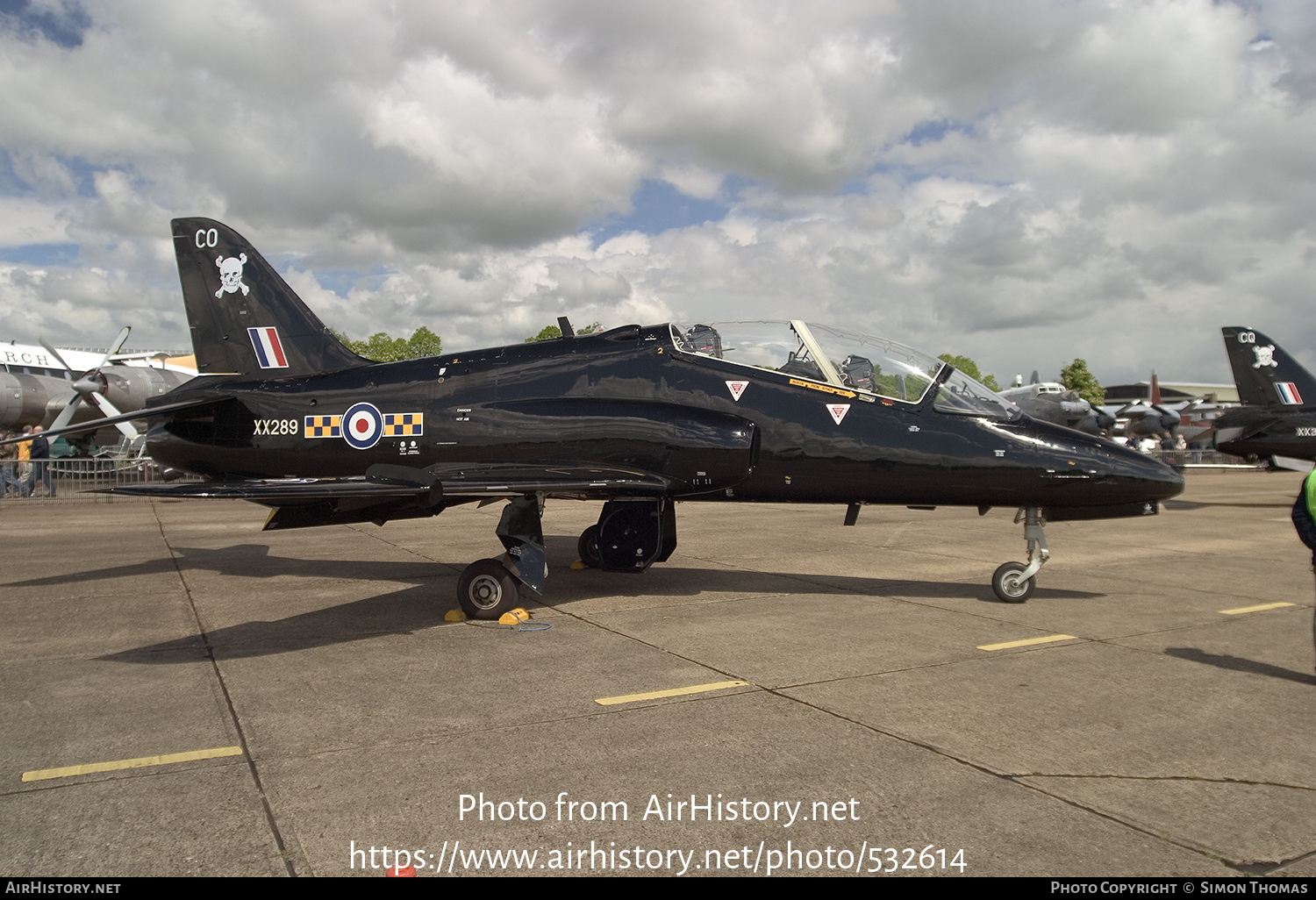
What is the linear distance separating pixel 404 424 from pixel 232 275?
393 centimetres

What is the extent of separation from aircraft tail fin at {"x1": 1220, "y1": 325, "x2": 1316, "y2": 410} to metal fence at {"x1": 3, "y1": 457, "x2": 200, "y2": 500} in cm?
3183

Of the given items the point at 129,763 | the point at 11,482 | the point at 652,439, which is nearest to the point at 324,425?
the point at 652,439

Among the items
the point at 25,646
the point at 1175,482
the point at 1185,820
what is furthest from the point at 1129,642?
the point at 25,646

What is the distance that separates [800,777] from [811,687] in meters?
1.64

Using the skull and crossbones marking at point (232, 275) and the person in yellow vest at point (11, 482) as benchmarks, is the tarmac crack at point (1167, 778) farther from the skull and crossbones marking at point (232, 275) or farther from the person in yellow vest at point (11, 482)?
the person in yellow vest at point (11, 482)

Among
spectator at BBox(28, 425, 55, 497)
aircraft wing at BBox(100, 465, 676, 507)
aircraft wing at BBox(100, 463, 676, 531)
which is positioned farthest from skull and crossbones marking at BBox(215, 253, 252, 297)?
spectator at BBox(28, 425, 55, 497)

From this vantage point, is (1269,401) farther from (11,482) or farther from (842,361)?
(11,482)

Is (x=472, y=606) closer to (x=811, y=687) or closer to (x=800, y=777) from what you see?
(x=811, y=687)

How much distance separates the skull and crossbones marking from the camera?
37.2 feet

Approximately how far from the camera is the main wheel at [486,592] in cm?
822

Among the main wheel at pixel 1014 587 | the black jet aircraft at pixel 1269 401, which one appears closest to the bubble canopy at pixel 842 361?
the main wheel at pixel 1014 587

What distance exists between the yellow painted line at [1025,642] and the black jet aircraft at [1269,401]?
766 inches

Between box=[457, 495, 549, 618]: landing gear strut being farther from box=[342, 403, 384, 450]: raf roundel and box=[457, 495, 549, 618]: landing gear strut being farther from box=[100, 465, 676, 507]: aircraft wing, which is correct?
box=[342, 403, 384, 450]: raf roundel

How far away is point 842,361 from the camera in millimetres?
9070
